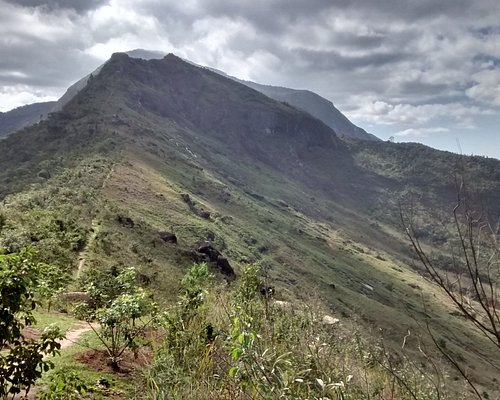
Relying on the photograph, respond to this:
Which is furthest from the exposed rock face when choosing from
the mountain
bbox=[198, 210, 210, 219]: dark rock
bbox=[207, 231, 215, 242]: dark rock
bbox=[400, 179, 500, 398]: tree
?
bbox=[400, 179, 500, 398]: tree

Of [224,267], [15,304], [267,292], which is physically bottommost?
[224,267]

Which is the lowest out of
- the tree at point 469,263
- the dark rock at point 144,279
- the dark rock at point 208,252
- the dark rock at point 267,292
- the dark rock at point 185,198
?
the dark rock at point 208,252

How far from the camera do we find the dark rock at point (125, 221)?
177 ft

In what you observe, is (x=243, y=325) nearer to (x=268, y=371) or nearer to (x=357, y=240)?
(x=268, y=371)

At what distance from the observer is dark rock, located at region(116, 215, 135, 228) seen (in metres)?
53.9

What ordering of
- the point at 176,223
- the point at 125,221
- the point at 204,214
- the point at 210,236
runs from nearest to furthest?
the point at 125,221, the point at 176,223, the point at 210,236, the point at 204,214

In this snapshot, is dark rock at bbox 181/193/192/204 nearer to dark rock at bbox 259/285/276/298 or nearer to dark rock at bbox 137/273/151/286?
dark rock at bbox 137/273/151/286

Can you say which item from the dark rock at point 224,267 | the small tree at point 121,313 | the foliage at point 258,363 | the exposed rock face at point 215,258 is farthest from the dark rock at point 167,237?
the foliage at point 258,363

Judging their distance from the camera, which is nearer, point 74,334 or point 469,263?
point 469,263

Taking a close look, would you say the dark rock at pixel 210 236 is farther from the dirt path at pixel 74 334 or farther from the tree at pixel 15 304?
the tree at pixel 15 304

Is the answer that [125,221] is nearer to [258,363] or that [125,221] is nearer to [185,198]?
[185,198]

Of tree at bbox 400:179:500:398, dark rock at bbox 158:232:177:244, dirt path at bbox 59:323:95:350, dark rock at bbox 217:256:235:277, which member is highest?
tree at bbox 400:179:500:398

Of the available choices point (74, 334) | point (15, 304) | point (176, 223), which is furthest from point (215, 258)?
point (15, 304)

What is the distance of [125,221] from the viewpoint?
180ft
